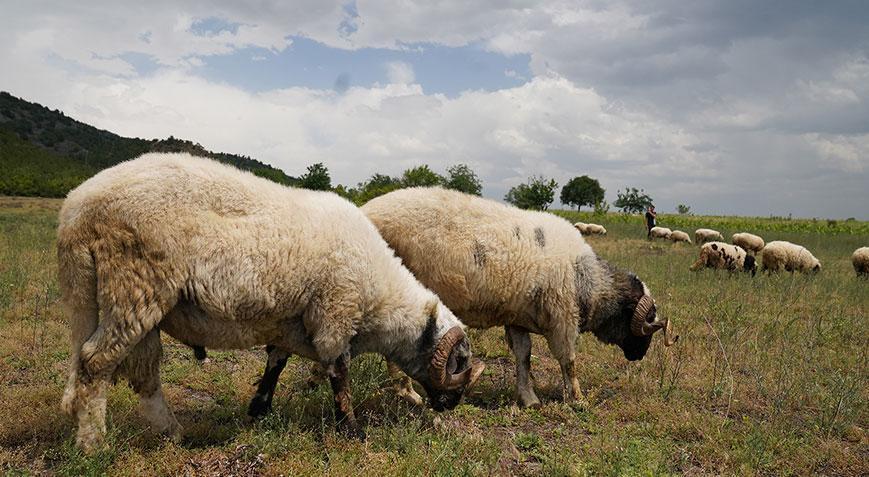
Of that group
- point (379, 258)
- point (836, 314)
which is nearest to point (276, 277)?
point (379, 258)

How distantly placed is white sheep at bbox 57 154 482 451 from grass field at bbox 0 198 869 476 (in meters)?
0.45

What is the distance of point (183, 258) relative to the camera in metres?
4.52

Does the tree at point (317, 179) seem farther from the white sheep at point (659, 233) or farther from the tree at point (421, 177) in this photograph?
the white sheep at point (659, 233)

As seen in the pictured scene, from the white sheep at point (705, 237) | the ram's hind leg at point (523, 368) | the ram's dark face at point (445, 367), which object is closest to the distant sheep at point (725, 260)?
the white sheep at point (705, 237)

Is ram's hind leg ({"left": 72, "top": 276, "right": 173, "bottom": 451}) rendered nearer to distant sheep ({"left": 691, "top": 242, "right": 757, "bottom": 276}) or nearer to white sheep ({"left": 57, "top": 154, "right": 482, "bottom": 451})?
white sheep ({"left": 57, "top": 154, "right": 482, "bottom": 451})

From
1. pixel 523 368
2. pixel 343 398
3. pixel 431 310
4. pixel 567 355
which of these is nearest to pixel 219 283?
pixel 343 398

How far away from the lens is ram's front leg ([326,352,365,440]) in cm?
530

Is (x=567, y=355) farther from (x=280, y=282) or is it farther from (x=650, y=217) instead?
(x=650, y=217)

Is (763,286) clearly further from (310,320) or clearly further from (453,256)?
(310,320)

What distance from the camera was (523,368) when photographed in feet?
23.0

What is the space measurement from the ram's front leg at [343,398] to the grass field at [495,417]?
14 centimetres

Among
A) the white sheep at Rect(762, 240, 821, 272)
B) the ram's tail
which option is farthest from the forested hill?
the ram's tail

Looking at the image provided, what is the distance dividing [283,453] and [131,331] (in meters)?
1.60

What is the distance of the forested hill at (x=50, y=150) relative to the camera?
53875mm
